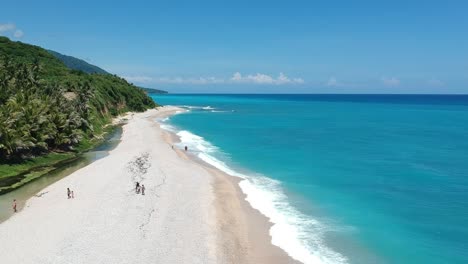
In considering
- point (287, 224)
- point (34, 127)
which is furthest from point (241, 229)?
point (34, 127)

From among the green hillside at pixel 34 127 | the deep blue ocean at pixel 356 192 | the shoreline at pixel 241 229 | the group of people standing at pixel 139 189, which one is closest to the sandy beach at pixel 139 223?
the shoreline at pixel 241 229

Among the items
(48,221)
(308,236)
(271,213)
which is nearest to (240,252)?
(308,236)

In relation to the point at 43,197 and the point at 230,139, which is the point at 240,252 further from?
the point at 230,139

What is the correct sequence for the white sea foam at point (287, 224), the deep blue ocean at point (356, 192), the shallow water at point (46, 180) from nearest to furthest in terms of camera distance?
the white sea foam at point (287, 224) < the deep blue ocean at point (356, 192) < the shallow water at point (46, 180)

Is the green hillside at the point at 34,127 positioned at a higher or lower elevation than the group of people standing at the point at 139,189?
higher

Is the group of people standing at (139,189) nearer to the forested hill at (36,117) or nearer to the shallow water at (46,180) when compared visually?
the shallow water at (46,180)

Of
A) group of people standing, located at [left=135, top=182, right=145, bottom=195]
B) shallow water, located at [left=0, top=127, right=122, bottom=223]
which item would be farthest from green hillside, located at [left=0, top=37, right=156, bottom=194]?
group of people standing, located at [left=135, top=182, right=145, bottom=195]
